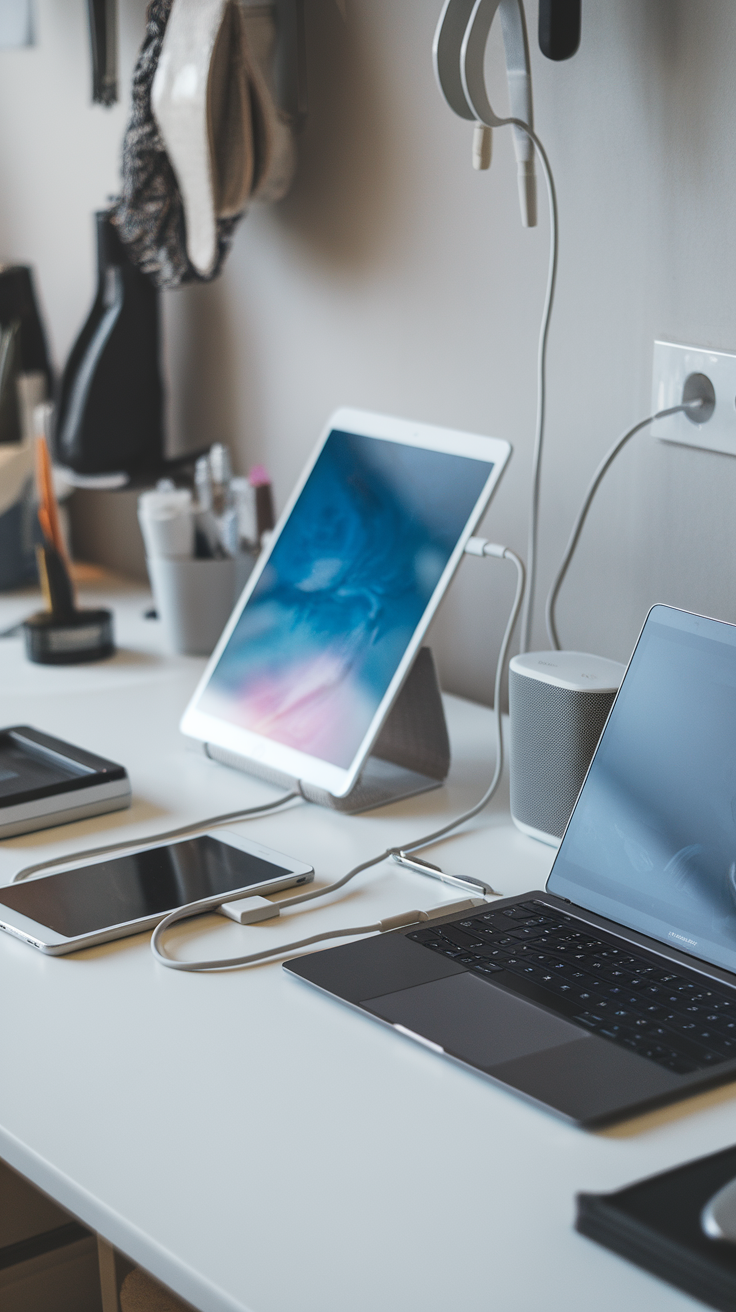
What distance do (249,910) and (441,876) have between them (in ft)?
0.45

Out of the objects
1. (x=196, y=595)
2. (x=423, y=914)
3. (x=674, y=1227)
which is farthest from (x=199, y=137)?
(x=674, y=1227)

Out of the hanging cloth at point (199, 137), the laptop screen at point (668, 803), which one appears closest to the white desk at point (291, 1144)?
the laptop screen at point (668, 803)

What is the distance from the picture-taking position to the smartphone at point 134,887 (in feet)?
2.75

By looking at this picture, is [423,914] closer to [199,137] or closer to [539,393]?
[539,393]

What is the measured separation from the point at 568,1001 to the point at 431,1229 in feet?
0.63

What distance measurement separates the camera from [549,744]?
0.96 m

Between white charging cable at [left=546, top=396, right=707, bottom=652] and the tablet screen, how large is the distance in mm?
112

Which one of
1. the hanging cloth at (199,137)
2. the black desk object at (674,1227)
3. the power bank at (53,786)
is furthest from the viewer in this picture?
the hanging cloth at (199,137)

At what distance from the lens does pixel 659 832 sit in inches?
32.0

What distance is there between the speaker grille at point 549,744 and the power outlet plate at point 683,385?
0.76ft

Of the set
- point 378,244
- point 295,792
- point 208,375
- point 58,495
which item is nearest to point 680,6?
point 378,244

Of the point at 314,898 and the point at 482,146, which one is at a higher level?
the point at 482,146

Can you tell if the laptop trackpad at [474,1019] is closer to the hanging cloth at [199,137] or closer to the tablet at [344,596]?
the tablet at [344,596]

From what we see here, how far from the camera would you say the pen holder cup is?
1397mm
